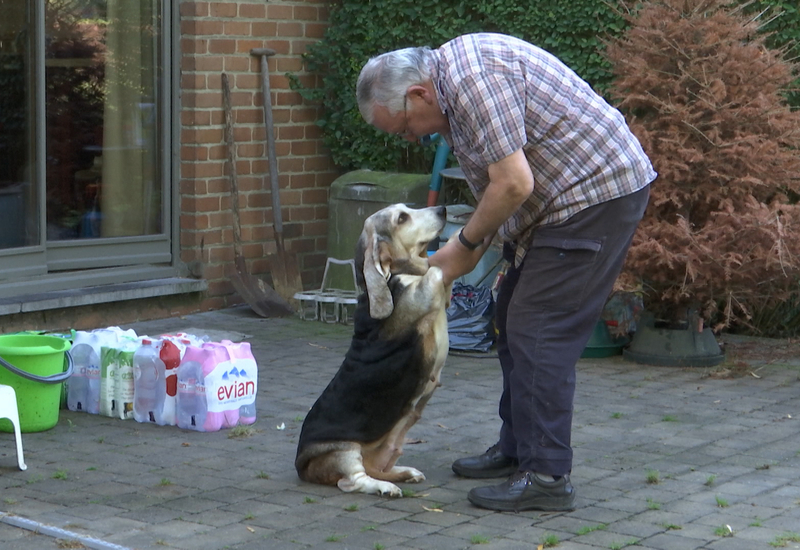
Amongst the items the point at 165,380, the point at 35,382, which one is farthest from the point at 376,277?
the point at 35,382

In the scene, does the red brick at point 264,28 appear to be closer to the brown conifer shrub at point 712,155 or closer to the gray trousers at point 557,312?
the brown conifer shrub at point 712,155

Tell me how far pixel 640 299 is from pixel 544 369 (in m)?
3.16

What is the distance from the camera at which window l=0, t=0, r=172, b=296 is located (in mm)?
7973

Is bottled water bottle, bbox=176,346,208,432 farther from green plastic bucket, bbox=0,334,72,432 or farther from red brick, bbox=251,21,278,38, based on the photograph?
red brick, bbox=251,21,278,38

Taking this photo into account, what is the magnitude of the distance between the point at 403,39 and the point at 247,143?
4.87ft

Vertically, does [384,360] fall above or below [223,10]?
below

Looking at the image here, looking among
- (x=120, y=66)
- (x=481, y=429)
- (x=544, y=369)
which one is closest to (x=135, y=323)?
(x=120, y=66)

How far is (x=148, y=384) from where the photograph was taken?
5977mm

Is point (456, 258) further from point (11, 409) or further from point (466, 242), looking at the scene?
point (11, 409)

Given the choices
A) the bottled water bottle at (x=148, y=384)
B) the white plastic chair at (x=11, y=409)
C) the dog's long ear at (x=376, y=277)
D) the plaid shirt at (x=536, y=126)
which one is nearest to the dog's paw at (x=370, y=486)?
the dog's long ear at (x=376, y=277)

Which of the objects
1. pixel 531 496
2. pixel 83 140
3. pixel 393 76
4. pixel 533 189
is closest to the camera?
pixel 393 76

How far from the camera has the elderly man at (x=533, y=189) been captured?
4.12 meters

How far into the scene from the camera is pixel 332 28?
377 inches

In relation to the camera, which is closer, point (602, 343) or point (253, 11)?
point (602, 343)
